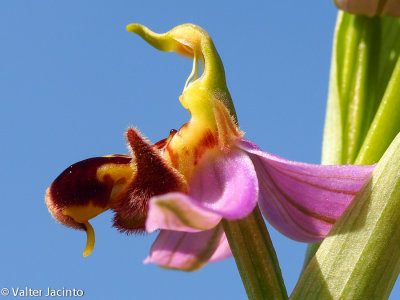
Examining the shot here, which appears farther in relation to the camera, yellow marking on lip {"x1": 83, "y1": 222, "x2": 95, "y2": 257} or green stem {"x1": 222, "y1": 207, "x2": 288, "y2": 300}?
yellow marking on lip {"x1": 83, "y1": 222, "x2": 95, "y2": 257}

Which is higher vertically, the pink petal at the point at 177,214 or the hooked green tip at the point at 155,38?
the hooked green tip at the point at 155,38

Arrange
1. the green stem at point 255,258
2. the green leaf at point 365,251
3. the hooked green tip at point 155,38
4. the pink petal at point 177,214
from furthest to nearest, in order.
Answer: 1. the hooked green tip at point 155,38
2. the green stem at point 255,258
3. the green leaf at point 365,251
4. the pink petal at point 177,214

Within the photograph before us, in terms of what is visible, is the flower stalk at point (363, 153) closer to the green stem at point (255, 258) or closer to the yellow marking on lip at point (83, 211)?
the green stem at point (255, 258)

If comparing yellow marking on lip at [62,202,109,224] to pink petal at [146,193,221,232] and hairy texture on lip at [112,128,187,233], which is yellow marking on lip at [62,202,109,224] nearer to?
hairy texture on lip at [112,128,187,233]

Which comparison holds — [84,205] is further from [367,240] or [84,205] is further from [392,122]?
[392,122]

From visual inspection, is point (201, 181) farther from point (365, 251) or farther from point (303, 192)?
point (365, 251)

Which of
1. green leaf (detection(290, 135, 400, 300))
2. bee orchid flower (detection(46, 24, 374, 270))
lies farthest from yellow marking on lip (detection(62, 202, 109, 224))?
green leaf (detection(290, 135, 400, 300))

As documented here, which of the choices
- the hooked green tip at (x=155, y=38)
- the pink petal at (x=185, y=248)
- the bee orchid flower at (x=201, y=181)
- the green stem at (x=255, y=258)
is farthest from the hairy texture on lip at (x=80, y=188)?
the hooked green tip at (x=155, y=38)
